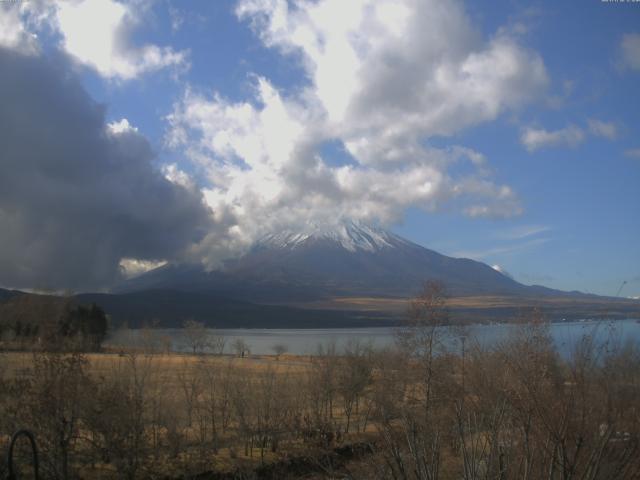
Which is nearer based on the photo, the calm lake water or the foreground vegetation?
the foreground vegetation

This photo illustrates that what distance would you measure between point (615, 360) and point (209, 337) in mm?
95022

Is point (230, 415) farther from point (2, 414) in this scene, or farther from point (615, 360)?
point (615, 360)

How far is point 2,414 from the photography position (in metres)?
15.2

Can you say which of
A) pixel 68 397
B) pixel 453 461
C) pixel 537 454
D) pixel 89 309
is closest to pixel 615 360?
pixel 537 454

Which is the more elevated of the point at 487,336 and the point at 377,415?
the point at 487,336

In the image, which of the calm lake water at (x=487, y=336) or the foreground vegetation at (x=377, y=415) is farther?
the calm lake water at (x=487, y=336)

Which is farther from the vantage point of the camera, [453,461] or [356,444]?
[356,444]

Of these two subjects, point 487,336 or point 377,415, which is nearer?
point 377,415

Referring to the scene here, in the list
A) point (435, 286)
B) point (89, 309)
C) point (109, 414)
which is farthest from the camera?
point (89, 309)

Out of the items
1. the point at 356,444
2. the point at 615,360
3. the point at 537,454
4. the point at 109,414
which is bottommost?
the point at 356,444

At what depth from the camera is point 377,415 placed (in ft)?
54.7

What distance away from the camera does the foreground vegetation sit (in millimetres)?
6984

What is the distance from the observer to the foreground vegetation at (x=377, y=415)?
6984 mm

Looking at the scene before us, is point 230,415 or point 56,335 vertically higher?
point 56,335
